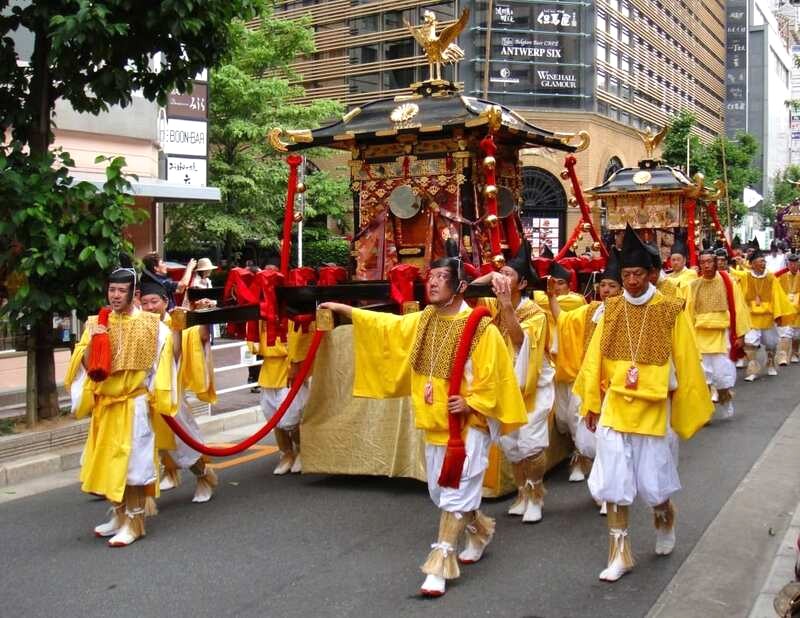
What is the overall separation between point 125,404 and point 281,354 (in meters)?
2.18

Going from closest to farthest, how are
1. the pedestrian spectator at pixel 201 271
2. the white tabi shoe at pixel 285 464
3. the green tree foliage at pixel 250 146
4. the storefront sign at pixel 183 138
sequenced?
the white tabi shoe at pixel 285 464
the pedestrian spectator at pixel 201 271
the storefront sign at pixel 183 138
the green tree foliage at pixel 250 146

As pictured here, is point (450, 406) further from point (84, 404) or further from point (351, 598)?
point (84, 404)

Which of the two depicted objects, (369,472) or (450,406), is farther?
(369,472)

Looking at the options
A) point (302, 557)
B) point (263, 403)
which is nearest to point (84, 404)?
point (302, 557)

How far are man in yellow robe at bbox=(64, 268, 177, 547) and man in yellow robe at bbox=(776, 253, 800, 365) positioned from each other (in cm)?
1163

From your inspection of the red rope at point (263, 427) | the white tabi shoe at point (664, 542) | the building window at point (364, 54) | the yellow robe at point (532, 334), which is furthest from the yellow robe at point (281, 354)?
the building window at point (364, 54)

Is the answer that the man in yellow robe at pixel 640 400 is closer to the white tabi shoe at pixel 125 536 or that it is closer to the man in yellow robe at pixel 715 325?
the white tabi shoe at pixel 125 536

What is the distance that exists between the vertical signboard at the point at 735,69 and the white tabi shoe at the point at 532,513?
2339 inches

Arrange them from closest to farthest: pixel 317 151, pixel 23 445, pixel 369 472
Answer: pixel 369 472
pixel 23 445
pixel 317 151

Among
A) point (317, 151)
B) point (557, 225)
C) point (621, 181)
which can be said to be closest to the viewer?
point (621, 181)

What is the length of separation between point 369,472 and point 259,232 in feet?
54.0

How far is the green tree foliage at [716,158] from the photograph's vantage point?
31.0 meters

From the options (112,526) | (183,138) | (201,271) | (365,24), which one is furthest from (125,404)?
(365,24)

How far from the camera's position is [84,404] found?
19.3ft
